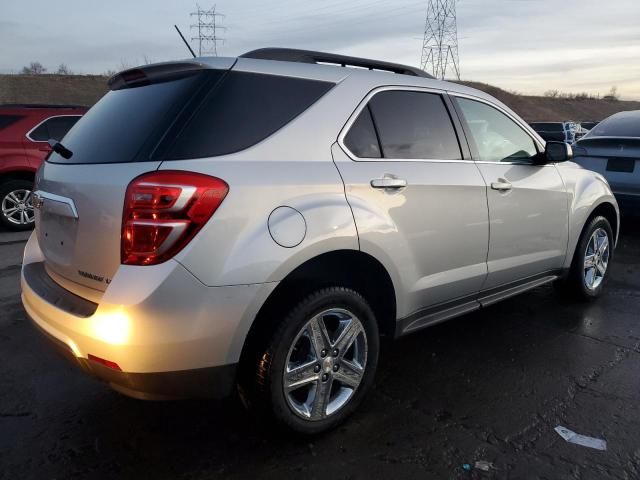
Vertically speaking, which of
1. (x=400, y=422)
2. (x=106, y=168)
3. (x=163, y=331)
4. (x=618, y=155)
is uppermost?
(x=106, y=168)

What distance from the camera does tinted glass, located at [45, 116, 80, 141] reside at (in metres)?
8.02

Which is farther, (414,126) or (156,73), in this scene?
(414,126)

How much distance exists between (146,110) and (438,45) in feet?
164

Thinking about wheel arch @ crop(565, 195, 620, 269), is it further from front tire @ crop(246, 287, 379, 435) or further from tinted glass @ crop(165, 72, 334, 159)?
tinted glass @ crop(165, 72, 334, 159)

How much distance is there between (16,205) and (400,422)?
7.11 metres

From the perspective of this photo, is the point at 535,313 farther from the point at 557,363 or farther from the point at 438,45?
the point at 438,45

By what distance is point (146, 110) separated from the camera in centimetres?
255

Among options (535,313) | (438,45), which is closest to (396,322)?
(535,313)

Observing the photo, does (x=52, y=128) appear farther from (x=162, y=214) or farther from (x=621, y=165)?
(x=621, y=165)

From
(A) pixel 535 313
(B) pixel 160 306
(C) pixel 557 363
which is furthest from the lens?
(A) pixel 535 313

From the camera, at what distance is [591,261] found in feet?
15.6

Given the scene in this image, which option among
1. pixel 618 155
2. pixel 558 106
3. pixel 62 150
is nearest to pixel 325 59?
pixel 62 150

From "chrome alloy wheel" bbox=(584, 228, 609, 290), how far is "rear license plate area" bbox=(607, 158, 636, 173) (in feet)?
7.42

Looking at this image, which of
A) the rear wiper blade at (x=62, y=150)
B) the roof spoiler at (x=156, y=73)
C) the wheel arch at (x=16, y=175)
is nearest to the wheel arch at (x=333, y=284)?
the roof spoiler at (x=156, y=73)
